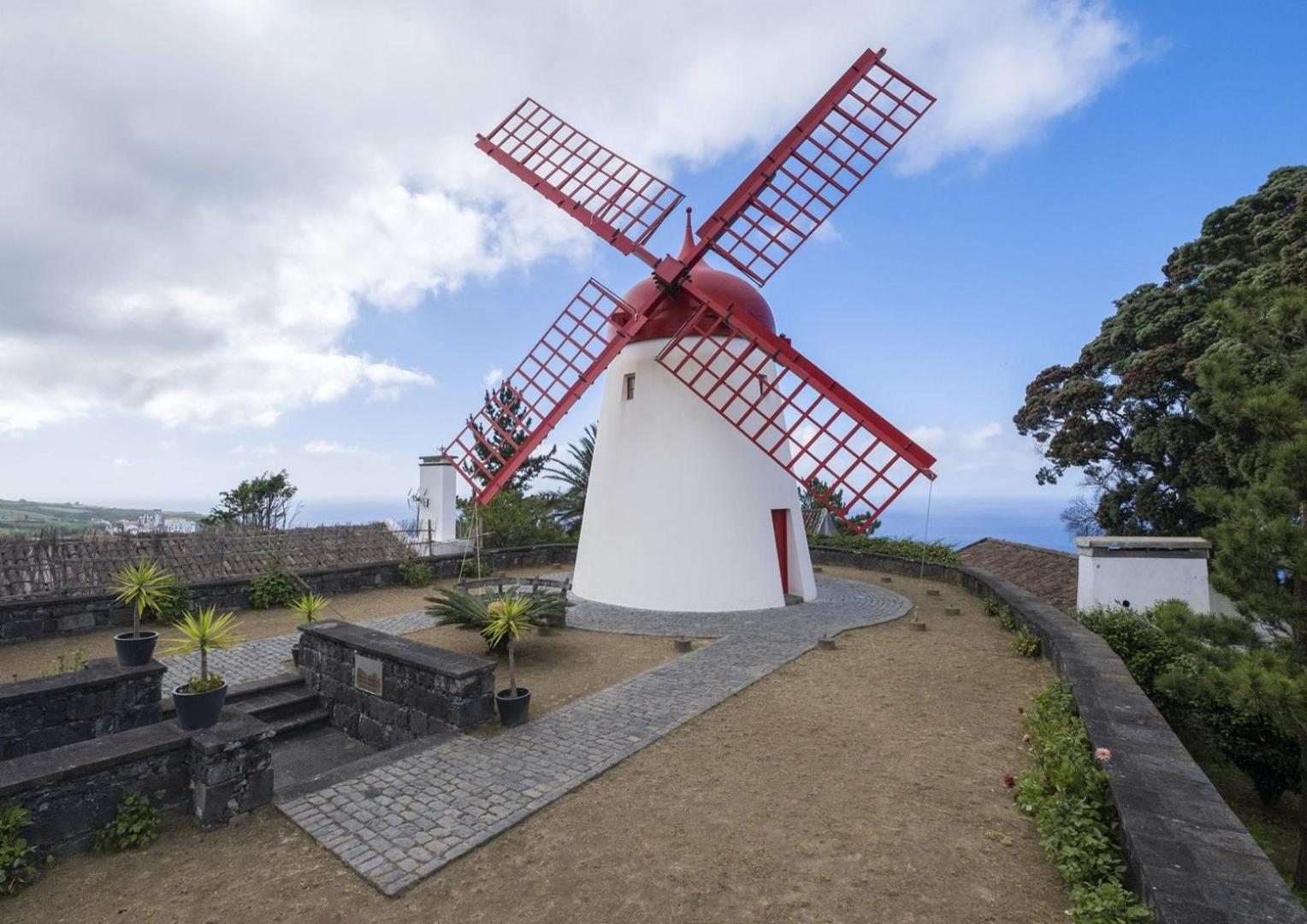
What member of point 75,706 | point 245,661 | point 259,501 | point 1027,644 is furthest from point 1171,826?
point 259,501

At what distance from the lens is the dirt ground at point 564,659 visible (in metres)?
6.80

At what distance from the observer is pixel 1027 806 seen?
4.13 metres

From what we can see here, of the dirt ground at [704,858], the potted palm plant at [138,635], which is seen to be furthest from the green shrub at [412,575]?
the dirt ground at [704,858]

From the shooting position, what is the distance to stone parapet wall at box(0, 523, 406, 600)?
9.45 m

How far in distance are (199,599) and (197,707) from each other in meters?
7.22

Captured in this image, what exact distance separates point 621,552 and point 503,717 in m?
5.77

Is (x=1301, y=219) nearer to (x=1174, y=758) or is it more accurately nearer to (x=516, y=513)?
(x=1174, y=758)

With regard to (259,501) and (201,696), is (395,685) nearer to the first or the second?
(201,696)

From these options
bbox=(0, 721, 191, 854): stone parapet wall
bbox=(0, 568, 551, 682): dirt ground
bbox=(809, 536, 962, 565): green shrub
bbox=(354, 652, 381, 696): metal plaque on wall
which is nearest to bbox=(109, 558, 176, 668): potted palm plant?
bbox=(0, 568, 551, 682): dirt ground

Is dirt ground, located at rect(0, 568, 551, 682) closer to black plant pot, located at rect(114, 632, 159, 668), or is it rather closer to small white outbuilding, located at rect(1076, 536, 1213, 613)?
black plant pot, located at rect(114, 632, 159, 668)

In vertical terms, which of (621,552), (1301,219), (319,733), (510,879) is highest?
(1301,219)

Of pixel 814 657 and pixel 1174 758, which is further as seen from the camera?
pixel 814 657

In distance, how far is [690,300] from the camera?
1120 centimetres

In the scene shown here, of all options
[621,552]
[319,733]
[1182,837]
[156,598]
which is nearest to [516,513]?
[621,552]
